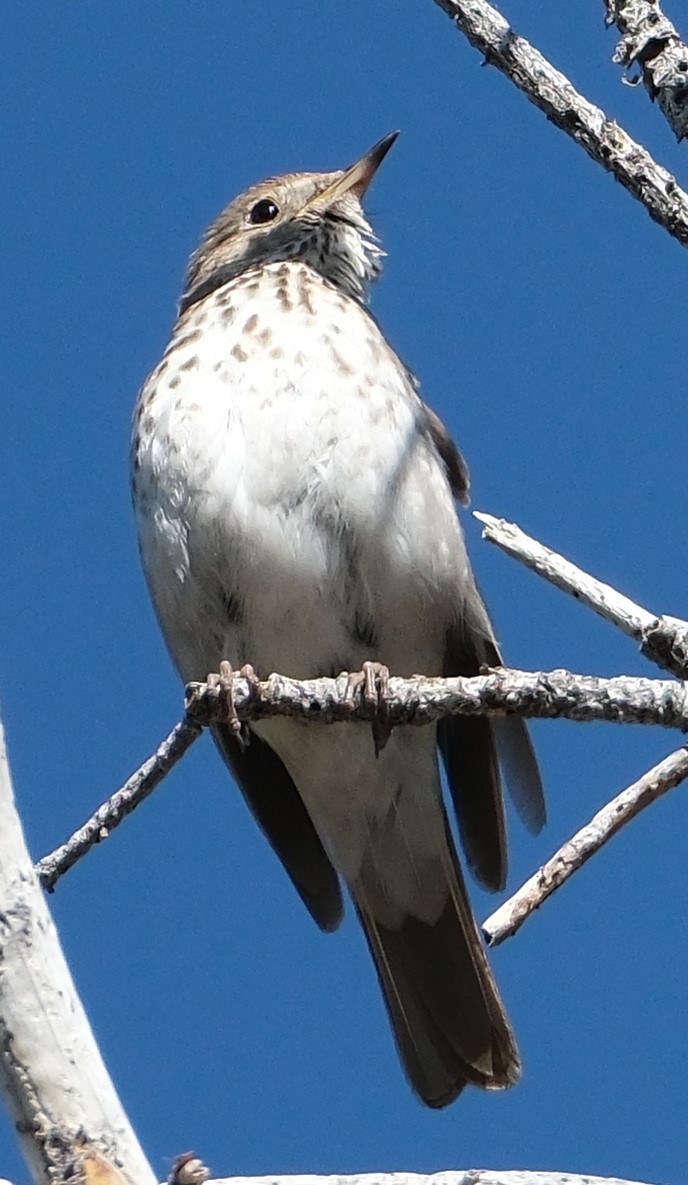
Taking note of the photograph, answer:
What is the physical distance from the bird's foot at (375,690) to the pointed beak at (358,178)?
9.05ft

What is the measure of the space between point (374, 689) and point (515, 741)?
146cm

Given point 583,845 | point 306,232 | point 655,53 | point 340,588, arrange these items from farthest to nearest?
point 306,232 < point 340,588 < point 655,53 < point 583,845

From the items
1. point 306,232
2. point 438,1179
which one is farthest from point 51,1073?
point 306,232

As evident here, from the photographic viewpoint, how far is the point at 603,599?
414cm

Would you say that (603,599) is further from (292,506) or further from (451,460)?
(451,460)

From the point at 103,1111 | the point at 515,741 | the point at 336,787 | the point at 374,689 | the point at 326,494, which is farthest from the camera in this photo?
the point at 336,787

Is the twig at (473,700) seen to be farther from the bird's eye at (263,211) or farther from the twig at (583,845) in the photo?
the bird's eye at (263,211)

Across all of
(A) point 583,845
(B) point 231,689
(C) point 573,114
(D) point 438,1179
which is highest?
(C) point 573,114

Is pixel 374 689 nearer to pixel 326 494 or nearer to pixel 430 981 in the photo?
pixel 326 494

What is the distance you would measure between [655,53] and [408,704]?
1639mm

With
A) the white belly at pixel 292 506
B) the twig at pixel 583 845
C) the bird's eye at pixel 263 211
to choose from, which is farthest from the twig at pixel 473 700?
the bird's eye at pixel 263 211

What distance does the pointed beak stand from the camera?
7285mm

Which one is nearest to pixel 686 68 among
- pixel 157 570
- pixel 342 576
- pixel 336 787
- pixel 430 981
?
pixel 342 576

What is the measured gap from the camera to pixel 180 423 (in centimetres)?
584
